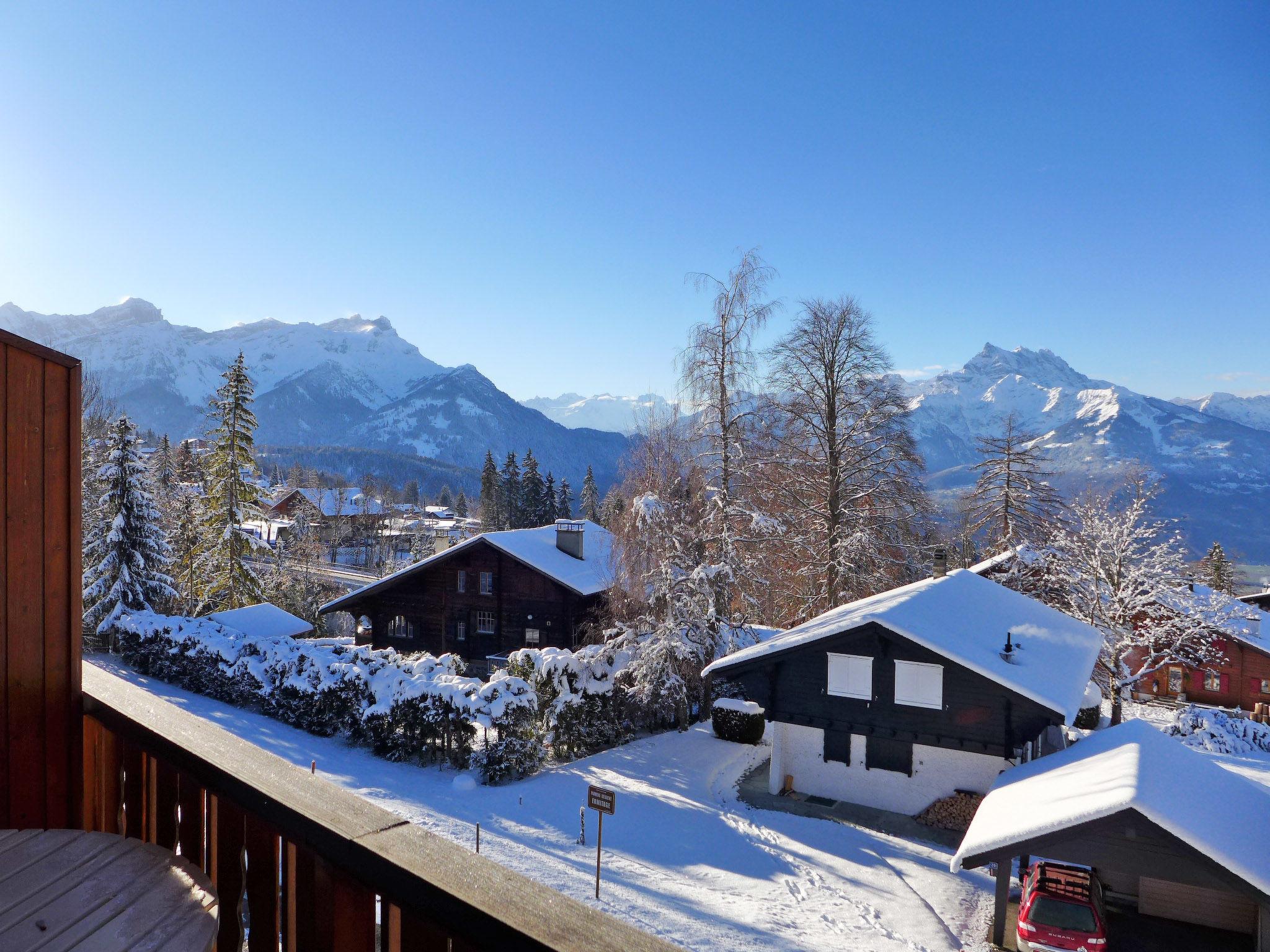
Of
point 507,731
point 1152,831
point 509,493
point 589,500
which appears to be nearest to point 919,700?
point 1152,831

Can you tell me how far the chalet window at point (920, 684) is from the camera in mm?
15500

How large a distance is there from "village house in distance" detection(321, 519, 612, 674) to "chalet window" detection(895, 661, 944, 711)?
13319 mm

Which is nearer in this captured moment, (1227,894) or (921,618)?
(1227,894)

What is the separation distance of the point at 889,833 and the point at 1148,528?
19.4 metres

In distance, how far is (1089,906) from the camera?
32.7 feet

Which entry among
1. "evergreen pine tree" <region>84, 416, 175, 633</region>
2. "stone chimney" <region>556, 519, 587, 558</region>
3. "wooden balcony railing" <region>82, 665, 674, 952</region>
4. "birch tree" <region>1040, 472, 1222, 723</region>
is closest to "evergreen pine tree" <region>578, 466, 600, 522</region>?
"stone chimney" <region>556, 519, 587, 558</region>

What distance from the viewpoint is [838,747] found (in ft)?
54.2

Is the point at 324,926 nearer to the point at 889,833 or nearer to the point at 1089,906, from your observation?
the point at 1089,906

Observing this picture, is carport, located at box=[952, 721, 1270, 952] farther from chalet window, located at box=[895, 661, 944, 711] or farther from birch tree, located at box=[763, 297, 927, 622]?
birch tree, located at box=[763, 297, 927, 622]

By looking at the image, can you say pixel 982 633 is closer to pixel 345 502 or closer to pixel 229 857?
pixel 229 857

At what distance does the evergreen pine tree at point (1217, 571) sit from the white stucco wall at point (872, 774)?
3593 centimetres

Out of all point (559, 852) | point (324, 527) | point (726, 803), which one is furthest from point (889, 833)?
point (324, 527)

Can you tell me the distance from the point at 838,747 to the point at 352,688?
40.1 ft

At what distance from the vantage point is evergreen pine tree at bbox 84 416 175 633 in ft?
84.7
